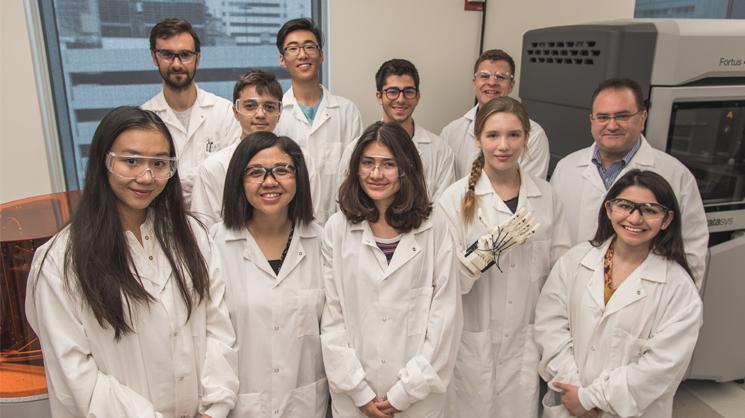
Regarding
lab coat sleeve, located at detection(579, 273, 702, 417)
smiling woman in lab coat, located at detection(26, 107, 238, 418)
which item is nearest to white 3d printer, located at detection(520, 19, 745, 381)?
lab coat sleeve, located at detection(579, 273, 702, 417)

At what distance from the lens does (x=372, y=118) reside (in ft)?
9.41

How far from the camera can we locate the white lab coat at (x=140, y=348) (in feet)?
3.91

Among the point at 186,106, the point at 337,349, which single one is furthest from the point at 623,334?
the point at 186,106

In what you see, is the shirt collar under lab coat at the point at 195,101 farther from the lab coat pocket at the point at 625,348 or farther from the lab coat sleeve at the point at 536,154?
the lab coat pocket at the point at 625,348

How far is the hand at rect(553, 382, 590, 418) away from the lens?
1.63 metres

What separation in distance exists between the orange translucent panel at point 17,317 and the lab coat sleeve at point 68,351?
1.20 ft

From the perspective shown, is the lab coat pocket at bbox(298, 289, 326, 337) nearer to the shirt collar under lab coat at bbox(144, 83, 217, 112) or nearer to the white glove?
the white glove

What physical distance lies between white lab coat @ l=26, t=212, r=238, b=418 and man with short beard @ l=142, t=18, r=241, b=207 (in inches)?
35.6

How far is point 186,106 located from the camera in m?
2.30

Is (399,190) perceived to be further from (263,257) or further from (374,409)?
(374,409)

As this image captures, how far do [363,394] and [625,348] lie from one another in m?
0.80

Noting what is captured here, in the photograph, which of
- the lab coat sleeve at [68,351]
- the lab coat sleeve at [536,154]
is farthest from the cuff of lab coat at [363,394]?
the lab coat sleeve at [536,154]

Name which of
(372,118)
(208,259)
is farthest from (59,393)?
(372,118)

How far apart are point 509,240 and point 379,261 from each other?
1.32ft
